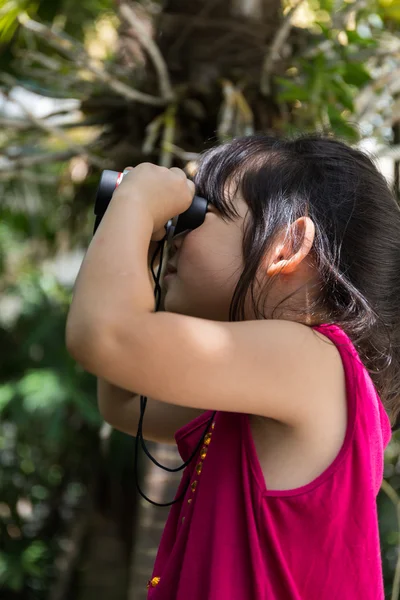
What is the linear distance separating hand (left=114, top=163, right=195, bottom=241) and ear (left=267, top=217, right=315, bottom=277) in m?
Result: 0.17

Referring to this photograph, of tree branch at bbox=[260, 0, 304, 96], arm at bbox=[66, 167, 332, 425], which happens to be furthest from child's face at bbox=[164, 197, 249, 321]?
tree branch at bbox=[260, 0, 304, 96]

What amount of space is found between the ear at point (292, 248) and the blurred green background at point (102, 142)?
3.42 ft

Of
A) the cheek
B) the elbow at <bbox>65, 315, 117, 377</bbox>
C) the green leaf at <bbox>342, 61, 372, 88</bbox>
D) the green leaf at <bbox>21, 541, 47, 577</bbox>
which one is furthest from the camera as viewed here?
the green leaf at <bbox>21, 541, 47, 577</bbox>

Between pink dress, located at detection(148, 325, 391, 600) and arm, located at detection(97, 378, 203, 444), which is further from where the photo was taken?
arm, located at detection(97, 378, 203, 444)

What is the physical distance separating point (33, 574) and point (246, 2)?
2.97 metres

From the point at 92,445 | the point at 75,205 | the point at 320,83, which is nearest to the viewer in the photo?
the point at 320,83

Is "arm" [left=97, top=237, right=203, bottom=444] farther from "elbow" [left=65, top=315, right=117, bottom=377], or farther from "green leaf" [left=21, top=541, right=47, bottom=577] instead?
"green leaf" [left=21, top=541, right=47, bottom=577]

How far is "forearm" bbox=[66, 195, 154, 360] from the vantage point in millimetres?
1091

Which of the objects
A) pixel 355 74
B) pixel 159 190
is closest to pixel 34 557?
pixel 355 74

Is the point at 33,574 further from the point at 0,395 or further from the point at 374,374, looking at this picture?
the point at 374,374

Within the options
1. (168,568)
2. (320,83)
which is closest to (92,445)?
(320,83)

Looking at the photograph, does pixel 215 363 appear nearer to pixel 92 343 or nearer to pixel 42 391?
pixel 92 343

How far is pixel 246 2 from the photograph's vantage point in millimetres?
2854

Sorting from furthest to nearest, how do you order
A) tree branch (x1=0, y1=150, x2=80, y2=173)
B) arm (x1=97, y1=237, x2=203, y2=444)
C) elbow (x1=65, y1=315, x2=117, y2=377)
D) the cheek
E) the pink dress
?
tree branch (x1=0, y1=150, x2=80, y2=173) < arm (x1=97, y1=237, x2=203, y2=444) < the cheek < the pink dress < elbow (x1=65, y1=315, x2=117, y2=377)
